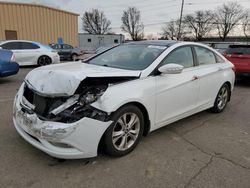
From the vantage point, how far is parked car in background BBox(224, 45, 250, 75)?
329 inches

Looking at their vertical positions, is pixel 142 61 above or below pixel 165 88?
above

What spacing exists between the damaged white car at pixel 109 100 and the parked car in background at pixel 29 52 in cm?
898

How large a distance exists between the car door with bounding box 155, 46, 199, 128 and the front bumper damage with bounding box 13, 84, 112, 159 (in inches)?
41.2

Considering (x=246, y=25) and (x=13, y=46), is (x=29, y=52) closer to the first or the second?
(x=13, y=46)

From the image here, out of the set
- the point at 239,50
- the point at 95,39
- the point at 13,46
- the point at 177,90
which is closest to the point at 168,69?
the point at 177,90

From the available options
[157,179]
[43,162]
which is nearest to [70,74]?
[43,162]

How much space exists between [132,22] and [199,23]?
19.8 m

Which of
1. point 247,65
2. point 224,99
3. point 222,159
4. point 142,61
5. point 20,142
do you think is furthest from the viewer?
point 247,65

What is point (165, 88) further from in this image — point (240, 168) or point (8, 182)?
point (8, 182)

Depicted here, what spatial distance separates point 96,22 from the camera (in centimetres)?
7094

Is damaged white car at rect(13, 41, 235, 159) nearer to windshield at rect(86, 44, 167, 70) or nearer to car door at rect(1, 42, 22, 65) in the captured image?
windshield at rect(86, 44, 167, 70)

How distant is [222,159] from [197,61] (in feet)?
6.20

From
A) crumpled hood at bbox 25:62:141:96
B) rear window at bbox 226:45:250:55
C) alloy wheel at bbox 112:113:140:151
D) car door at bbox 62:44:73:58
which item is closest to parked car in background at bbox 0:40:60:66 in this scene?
car door at bbox 62:44:73:58

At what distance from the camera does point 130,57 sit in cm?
393
